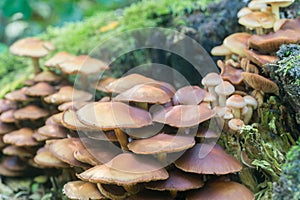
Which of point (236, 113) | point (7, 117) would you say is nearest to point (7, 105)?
point (7, 117)

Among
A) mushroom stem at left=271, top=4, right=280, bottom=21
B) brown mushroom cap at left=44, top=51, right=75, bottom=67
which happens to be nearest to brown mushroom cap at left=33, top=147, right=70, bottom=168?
brown mushroom cap at left=44, top=51, right=75, bottom=67

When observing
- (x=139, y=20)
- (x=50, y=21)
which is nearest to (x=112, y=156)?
(x=139, y=20)

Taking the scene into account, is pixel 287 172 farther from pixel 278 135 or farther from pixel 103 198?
pixel 103 198

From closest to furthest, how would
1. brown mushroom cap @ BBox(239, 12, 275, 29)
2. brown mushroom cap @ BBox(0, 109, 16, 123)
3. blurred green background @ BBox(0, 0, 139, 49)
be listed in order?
1. brown mushroom cap @ BBox(239, 12, 275, 29)
2. brown mushroom cap @ BBox(0, 109, 16, 123)
3. blurred green background @ BBox(0, 0, 139, 49)

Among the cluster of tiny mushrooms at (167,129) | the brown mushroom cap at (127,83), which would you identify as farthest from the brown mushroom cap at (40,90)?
the brown mushroom cap at (127,83)

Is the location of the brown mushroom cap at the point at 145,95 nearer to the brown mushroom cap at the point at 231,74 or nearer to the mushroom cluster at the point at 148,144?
the mushroom cluster at the point at 148,144

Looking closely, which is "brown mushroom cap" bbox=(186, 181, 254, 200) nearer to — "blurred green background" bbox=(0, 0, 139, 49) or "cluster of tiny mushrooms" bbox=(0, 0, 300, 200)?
"cluster of tiny mushrooms" bbox=(0, 0, 300, 200)

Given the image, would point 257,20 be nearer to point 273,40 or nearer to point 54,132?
point 273,40
